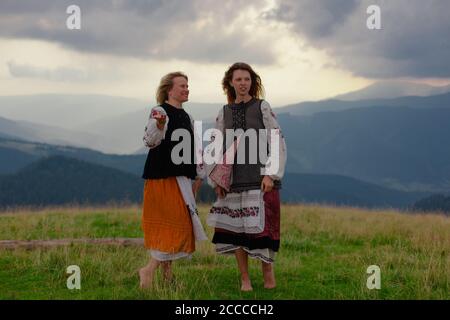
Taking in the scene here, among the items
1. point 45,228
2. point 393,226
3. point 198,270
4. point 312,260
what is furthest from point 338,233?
point 45,228

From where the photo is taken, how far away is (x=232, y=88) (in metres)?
6.83

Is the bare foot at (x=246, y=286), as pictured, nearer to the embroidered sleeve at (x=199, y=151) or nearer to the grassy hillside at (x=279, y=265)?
the grassy hillside at (x=279, y=265)

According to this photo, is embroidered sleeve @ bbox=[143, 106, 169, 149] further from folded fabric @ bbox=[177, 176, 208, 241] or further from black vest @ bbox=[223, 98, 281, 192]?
black vest @ bbox=[223, 98, 281, 192]

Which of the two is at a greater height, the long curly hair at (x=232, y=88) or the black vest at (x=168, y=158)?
the long curly hair at (x=232, y=88)

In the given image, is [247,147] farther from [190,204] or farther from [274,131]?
[190,204]

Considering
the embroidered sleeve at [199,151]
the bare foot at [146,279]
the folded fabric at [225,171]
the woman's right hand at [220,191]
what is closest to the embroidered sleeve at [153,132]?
the embroidered sleeve at [199,151]

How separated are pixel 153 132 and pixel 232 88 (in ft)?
3.57

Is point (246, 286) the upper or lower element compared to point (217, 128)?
lower

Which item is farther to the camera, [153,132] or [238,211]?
[238,211]

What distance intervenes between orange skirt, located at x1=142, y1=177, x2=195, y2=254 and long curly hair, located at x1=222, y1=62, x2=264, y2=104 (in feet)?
3.83

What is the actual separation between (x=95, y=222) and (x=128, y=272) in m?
5.85

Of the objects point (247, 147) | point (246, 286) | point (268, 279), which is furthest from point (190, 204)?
point (268, 279)

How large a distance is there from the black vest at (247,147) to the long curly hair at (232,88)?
0.47ft

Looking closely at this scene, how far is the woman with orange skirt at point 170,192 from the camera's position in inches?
259
